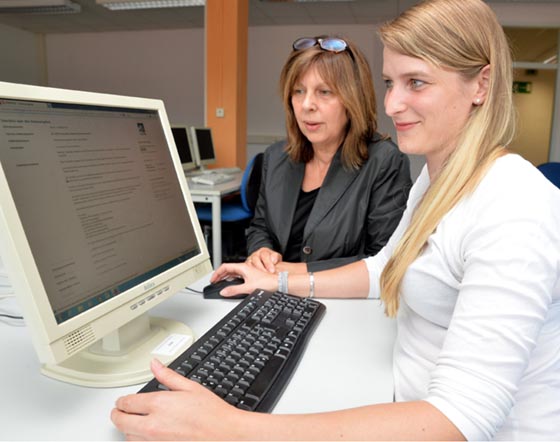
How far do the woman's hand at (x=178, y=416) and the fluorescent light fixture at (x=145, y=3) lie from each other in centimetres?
557

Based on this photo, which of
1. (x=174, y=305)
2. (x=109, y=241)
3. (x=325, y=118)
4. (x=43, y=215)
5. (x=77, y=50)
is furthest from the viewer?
(x=77, y=50)

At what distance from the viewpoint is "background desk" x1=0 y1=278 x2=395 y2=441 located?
58 cm

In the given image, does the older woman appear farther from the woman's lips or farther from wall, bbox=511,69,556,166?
wall, bbox=511,69,556,166

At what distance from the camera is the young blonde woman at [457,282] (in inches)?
20.6

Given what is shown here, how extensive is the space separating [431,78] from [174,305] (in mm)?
695

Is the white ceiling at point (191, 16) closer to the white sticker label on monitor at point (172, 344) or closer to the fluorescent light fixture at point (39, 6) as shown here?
the fluorescent light fixture at point (39, 6)

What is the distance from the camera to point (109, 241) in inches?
27.1

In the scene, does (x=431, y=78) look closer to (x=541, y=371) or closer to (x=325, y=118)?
(x=541, y=371)

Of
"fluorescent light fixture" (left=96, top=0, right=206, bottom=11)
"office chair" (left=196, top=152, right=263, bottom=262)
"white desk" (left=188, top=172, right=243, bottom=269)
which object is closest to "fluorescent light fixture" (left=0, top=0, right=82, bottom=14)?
"fluorescent light fixture" (left=96, top=0, right=206, bottom=11)

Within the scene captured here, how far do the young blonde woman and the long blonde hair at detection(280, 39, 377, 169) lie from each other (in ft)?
2.19

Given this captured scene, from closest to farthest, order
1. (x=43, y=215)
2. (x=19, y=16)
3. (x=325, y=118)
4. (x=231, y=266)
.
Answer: (x=43, y=215)
(x=231, y=266)
(x=325, y=118)
(x=19, y=16)

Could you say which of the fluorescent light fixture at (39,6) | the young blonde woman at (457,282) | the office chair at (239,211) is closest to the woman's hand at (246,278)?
the young blonde woman at (457,282)

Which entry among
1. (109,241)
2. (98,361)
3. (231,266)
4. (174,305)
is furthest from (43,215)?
(231,266)

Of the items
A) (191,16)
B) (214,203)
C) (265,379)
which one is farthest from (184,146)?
(265,379)
